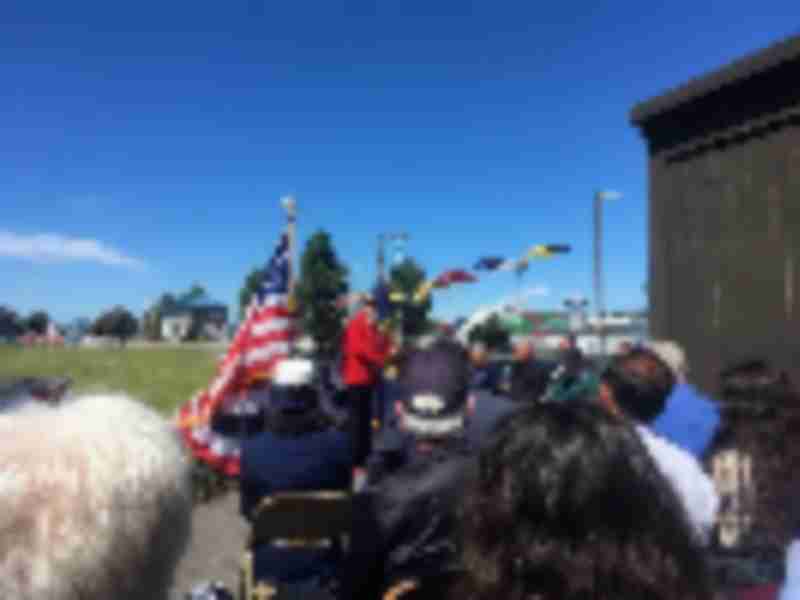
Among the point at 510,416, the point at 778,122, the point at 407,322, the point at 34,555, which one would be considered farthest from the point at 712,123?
the point at 407,322

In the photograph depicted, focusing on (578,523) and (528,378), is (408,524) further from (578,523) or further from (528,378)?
(528,378)

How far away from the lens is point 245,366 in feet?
25.2

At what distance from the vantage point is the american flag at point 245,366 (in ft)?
22.5

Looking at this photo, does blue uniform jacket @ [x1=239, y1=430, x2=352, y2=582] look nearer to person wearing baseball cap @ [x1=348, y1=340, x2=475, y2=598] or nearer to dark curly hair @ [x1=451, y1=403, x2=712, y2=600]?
person wearing baseball cap @ [x1=348, y1=340, x2=475, y2=598]

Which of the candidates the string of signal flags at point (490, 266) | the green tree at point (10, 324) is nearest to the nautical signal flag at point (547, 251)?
the string of signal flags at point (490, 266)

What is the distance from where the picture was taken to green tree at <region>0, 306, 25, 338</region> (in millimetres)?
63500

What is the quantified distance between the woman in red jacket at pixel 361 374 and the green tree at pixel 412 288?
39418 mm

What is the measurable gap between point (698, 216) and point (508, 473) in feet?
12.5

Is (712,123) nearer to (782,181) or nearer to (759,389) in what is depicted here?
(782,181)

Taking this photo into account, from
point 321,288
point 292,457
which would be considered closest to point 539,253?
point 321,288

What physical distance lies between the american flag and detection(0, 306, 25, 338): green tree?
201 feet

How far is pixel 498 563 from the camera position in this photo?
4.75 ft

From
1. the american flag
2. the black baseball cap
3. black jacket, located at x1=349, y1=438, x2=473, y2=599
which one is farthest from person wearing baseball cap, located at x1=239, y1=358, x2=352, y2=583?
the american flag

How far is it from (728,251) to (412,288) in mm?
47153
